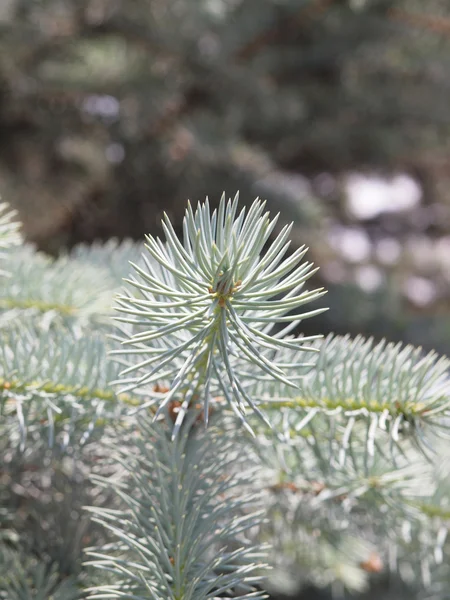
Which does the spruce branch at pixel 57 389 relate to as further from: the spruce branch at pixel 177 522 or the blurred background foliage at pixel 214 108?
the blurred background foliage at pixel 214 108

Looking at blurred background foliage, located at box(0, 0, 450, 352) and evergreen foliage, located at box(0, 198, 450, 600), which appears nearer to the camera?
evergreen foliage, located at box(0, 198, 450, 600)

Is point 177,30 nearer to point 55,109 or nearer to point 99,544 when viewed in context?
point 55,109

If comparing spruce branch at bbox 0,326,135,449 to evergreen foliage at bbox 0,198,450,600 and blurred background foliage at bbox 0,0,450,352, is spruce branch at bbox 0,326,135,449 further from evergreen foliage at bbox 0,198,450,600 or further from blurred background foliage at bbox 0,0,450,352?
blurred background foliage at bbox 0,0,450,352

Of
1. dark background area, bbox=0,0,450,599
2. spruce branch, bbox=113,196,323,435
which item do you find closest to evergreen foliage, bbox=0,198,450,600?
spruce branch, bbox=113,196,323,435

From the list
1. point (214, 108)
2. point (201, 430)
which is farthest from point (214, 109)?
point (201, 430)

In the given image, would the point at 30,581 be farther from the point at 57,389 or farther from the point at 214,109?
the point at 214,109

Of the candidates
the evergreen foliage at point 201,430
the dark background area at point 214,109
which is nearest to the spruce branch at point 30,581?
the evergreen foliage at point 201,430

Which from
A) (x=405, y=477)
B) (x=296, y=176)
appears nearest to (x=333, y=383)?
(x=405, y=477)
